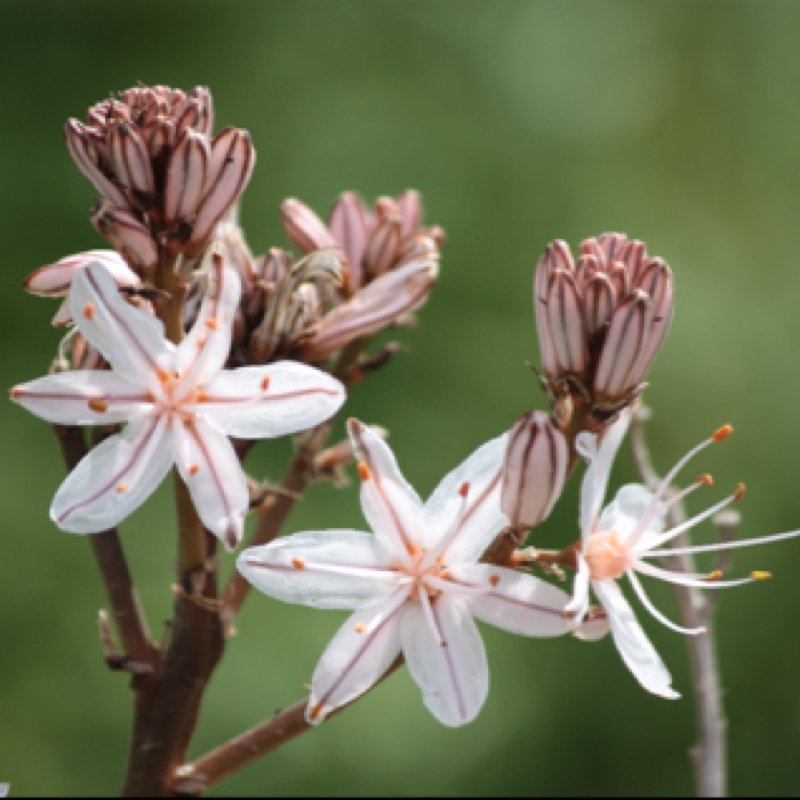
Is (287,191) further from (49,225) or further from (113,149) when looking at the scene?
(113,149)

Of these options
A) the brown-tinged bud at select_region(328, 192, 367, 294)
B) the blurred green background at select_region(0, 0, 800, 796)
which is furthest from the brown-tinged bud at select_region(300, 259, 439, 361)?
the blurred green background at select_region(0, 0, 800, 796)

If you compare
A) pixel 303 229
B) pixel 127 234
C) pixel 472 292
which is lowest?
pixel 127 234

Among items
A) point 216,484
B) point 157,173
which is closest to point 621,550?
point 216,484

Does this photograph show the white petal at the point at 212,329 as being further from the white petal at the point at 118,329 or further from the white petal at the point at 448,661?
the white petal at the point at 448,661

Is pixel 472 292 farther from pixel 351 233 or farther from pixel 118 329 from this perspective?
pixel 118 329

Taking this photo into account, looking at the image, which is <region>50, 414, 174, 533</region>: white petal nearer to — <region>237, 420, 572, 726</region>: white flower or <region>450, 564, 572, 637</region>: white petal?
<region>237, 420, 572, 726</region>: white flower

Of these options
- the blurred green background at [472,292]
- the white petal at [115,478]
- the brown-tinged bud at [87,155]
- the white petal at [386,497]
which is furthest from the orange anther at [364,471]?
the blurred green background at [472,292]

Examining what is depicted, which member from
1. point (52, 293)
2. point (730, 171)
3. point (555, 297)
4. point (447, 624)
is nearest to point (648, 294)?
point (555, 297)
